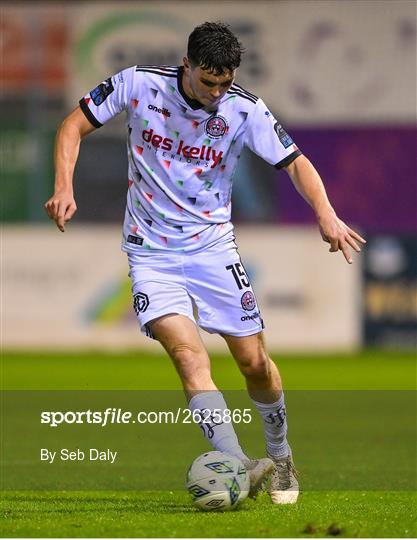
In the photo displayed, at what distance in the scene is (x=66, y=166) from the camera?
6.53 meters

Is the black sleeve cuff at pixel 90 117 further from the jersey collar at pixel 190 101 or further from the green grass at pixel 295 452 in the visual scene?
the green grass at pixel 295 452

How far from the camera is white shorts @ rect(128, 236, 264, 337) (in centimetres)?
682

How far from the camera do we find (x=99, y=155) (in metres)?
21.5

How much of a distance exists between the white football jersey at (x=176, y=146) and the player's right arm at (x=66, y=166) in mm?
75

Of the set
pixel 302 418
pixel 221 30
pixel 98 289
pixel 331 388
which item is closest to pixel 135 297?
pixel 221 30

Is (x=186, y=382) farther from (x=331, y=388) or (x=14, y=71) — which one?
(x=14, y=71)

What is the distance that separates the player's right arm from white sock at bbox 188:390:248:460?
3.44ft

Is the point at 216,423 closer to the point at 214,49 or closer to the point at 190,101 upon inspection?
the point at 190,101

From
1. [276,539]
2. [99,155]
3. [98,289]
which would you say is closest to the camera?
[276,539]

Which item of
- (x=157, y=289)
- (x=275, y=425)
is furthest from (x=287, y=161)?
(x=275, y=425)

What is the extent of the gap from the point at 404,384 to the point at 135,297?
8828 millimetres

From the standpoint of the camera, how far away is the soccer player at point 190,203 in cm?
664

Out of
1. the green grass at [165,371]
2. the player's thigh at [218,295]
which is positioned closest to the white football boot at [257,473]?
the player's thigh at [218,295]

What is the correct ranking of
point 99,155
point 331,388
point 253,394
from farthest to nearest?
point 99,155 → point 331,388 → point 253,394
